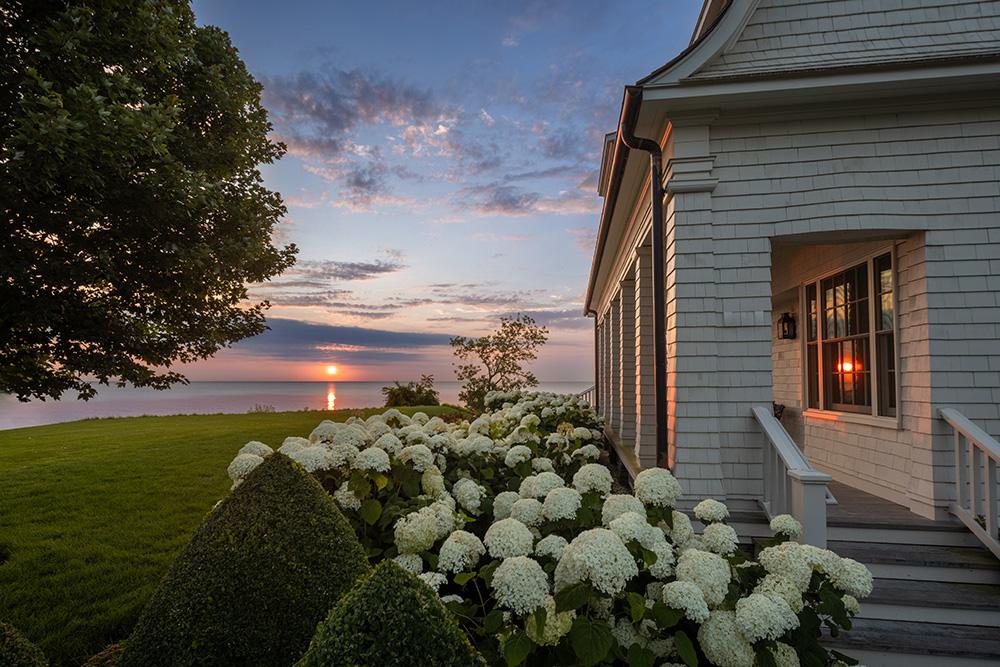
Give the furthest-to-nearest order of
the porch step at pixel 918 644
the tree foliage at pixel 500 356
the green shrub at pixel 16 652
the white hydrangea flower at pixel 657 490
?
1. the tree foliage at pixel 500 356
2. the porch step at pixel 918 644
3. the white hydrangea flower at pixel 657 490
4. the green shrub at pixel 16 652

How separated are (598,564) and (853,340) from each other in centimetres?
460

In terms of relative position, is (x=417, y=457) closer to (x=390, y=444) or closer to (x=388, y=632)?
(x=390, y=444)

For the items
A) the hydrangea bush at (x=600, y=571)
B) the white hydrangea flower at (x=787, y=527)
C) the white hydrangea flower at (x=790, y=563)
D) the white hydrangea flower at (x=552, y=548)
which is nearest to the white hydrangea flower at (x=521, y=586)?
the hydrangea bush at (x=600, y=571)

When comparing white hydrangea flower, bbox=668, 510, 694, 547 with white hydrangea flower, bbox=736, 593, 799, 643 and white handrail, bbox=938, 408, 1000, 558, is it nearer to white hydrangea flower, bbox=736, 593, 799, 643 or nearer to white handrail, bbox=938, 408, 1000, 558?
white hydrangea flower, bbox=736, 593, 799, 643

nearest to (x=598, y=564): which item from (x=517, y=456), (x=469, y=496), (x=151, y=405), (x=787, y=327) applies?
(x=469, y=496)

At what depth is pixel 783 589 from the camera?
6.55ft

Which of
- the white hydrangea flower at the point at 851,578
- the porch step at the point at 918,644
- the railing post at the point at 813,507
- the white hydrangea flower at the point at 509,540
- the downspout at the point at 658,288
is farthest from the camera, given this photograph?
the downspout at the point at 658,288

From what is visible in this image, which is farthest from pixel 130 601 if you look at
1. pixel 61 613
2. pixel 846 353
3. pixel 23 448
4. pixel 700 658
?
pixel 23 448

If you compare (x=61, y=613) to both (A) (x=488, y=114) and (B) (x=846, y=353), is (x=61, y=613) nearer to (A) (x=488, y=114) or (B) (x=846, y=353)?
(B) (x=846, y=353)

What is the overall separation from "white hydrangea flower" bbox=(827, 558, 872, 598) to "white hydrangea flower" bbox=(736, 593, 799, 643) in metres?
0.34

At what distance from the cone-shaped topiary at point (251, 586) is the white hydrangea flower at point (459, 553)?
0.34 metres

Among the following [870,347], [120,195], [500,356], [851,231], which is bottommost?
[500,356]

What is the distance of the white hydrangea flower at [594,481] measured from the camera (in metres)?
2.64

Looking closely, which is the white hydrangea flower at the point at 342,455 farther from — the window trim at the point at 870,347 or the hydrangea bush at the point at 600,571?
the window trim at the point at 870,347
